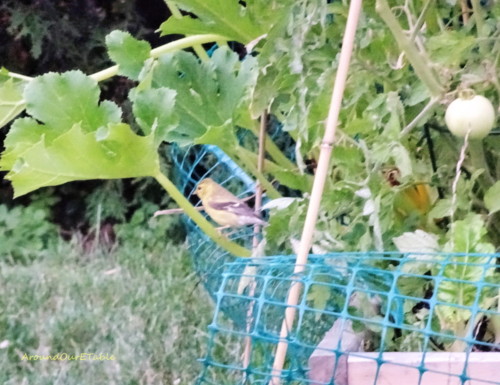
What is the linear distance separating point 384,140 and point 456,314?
0.25 m

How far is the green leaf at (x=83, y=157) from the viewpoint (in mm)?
935

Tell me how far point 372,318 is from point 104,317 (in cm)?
107

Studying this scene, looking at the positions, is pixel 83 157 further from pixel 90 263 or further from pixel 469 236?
pixel 90 263

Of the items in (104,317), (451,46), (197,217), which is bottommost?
(104,317)

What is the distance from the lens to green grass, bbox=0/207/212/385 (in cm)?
168

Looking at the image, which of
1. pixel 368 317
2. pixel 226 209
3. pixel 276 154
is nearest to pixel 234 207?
pixel 226 209

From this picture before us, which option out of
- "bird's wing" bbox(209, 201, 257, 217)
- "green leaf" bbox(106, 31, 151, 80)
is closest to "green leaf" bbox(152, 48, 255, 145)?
"green leaf" bbox(106, 31, 151, 80)

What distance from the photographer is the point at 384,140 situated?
3.10ft

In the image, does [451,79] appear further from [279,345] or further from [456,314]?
[279,345]

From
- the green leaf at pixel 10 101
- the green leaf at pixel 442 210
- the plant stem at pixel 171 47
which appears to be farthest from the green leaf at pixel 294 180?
the green leaf at pixel 10 101

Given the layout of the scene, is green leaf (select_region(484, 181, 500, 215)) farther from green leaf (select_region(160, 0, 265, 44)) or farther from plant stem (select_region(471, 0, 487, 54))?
green leaf (select_region(160, 0, 265, 44))

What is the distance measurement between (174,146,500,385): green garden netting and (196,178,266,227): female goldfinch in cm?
14

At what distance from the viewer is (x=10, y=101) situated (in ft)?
4.05

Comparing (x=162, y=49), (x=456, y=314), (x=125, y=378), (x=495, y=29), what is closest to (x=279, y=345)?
(x=456, y=314)
